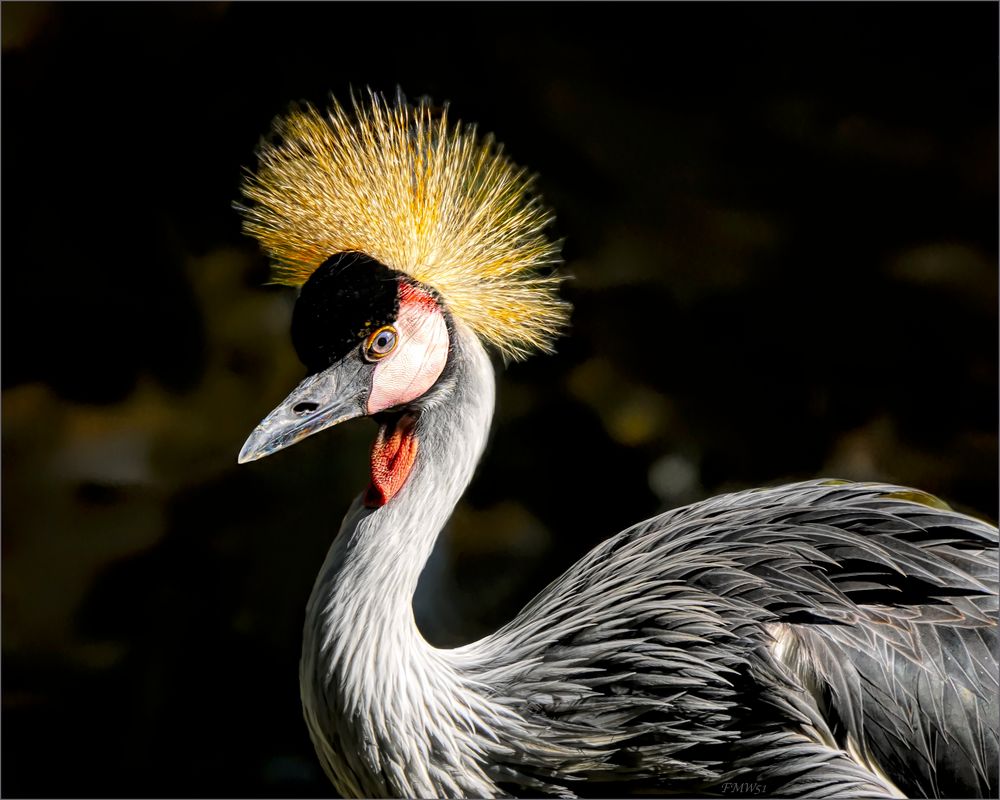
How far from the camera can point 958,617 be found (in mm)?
1037

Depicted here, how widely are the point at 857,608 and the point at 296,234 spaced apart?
0.74m

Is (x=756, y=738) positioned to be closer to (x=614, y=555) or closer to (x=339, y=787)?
(x=614, y=555)

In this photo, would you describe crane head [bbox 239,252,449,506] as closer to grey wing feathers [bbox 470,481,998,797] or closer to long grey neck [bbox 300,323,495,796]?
long grey neck [bbox 300,323,495,796]

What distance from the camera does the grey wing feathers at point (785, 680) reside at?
3.31 ft

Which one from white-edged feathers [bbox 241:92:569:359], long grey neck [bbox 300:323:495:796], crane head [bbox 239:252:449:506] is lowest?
long grey neck [bbox 300:323:495:796]

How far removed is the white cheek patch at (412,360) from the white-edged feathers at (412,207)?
45mm

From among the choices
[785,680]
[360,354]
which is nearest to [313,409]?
[360,354]

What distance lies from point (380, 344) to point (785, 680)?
53 cm

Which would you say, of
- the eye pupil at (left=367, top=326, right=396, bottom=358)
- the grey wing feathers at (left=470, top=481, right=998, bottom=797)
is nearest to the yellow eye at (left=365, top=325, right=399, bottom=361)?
the eye pupil at (left=367, top=326, right=396, bottom=358)

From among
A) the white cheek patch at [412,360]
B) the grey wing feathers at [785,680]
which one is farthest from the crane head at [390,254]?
the grey wing feathers at [785,680]

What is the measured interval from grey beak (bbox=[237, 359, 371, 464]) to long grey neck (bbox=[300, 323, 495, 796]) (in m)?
0.08

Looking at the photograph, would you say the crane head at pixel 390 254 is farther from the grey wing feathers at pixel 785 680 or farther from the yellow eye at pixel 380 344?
the grey wing feathers at pixel 785 680

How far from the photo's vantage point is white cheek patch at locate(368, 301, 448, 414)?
1.03 meters

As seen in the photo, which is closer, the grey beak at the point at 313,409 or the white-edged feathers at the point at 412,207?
the grey beak at the point at 313,409
